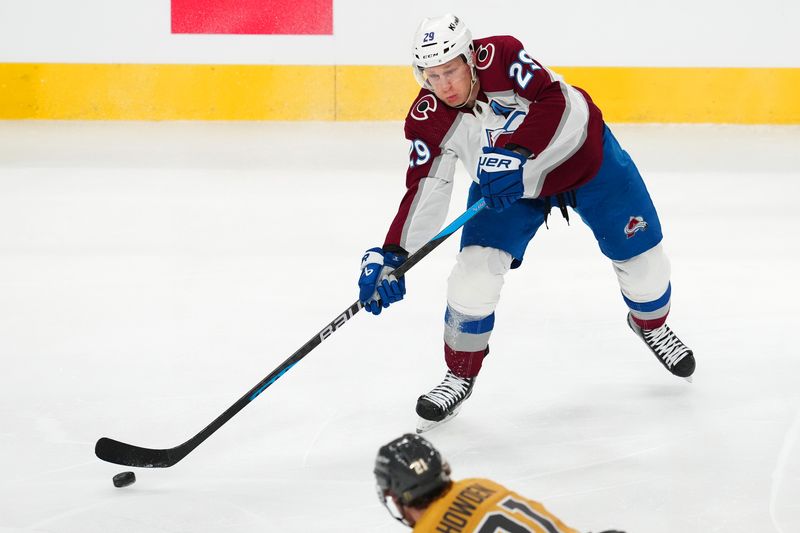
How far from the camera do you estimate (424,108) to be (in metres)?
2.29

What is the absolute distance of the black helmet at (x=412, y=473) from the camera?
121 centimetres

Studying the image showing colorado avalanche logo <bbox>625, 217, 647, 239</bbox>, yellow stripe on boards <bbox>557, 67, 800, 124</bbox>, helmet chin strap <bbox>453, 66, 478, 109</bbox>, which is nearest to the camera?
helmet chin strap <bbox>453, 66, 478, 109</bbox>

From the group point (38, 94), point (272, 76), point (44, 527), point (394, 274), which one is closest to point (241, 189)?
point (272, 76)

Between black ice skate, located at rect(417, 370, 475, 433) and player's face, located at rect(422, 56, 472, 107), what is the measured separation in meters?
0.61

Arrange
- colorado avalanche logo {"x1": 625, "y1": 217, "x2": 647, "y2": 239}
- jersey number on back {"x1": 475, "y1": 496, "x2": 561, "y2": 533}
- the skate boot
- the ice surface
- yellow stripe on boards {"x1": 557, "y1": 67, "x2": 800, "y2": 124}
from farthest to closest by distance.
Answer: yellow stripe on boards {"x1": 557, "y1": 67, "x2": 800, "y2": 124} → the skate boot → colorado avalanche logo {"x1": 625, "y1": 217, "x2": 647, "y2": 239} → the ice surface → jersey number on back {"x1": 475, "y1": 496, "x2": 561, "y2": 533}

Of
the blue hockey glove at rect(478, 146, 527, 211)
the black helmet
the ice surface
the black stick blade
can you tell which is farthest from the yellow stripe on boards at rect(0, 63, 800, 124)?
the black helmet

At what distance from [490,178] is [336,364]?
31.9 inches

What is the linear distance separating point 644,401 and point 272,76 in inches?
177

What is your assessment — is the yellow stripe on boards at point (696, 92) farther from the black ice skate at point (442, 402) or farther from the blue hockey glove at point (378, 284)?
the blue hockey glove at point (378, 284)

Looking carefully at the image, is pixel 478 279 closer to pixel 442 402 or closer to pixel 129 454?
pixel 442 402

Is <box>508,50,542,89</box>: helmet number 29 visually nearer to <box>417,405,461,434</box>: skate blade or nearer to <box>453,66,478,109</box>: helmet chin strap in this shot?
<box>453,66,478,109</box>: helmet chin strap

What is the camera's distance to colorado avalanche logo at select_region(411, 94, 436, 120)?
228 cm

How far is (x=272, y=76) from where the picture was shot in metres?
6.50

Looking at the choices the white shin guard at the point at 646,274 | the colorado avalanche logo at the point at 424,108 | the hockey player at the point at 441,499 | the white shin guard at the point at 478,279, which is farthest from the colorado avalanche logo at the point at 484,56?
the hockey player at the point at 441,499
